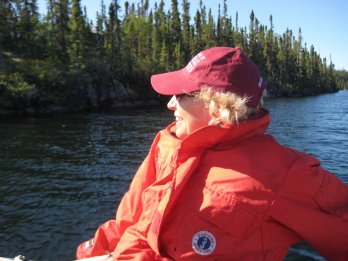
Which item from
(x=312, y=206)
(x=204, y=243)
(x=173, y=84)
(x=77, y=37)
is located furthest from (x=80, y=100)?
(x=312, y=206)

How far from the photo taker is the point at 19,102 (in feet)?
121

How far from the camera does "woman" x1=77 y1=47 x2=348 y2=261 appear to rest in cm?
209

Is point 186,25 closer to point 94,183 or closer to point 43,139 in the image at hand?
point 43,139

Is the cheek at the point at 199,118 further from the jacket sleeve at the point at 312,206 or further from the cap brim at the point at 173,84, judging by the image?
the jacket sleeve at the point at 312,206

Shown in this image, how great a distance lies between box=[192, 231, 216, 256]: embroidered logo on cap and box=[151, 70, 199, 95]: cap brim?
87 centimetres

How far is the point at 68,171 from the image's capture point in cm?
1525

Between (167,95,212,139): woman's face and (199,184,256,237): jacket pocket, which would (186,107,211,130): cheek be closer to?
(167,95,212,139): woman's face

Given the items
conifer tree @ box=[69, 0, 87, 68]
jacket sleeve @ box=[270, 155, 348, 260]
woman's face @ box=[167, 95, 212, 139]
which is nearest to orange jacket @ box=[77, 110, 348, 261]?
jacket sleeve @ box=[270, 155, 348, 260]

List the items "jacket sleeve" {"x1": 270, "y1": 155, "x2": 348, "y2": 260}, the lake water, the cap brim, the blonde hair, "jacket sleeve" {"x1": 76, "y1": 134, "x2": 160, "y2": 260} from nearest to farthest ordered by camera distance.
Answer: "jacket sleeve" {"x1": 270, "y1": 155, "x2": 348, "y2": 260} < the blonde hair < the cap brim < "jacket sleeve" {"x1": 76, "y1": 134, "x2": 160, "y2": 260} < the lake water

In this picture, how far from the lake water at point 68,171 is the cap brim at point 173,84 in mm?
6513

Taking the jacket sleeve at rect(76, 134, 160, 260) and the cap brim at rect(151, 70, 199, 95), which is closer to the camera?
the cap brim at rect(151, 70, 199, 95)

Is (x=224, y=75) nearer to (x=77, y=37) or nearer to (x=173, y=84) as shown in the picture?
(x=173, y=84)

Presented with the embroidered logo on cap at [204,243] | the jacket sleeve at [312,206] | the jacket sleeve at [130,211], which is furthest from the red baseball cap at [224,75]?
the embroidered logo on cap at [204,243]

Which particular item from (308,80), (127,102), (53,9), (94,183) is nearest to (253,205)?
(94,183)
